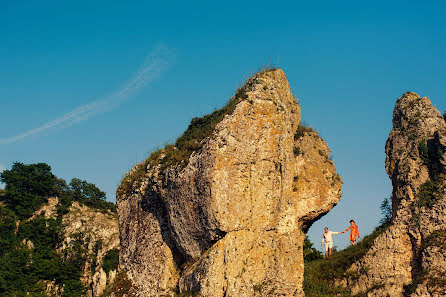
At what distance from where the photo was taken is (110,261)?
209ft

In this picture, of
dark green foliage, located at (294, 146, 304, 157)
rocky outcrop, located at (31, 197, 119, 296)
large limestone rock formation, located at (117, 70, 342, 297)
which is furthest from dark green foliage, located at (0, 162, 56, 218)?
dark green foliage, located at (294, 146, 304, 157)

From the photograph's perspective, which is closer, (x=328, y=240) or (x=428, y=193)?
(x=428, y=193)

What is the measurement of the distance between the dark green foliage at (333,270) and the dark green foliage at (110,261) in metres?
40.7

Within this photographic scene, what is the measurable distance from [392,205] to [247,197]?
9.89m

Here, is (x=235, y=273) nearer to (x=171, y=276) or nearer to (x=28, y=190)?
(x=171, y=276)

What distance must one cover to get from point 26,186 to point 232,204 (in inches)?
2835

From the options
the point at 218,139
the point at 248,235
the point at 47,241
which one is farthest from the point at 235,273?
the point at 47,241

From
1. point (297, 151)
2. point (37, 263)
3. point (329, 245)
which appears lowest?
point (329, 245)

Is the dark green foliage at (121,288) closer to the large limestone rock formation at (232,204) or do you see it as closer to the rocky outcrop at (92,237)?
the large limestone rock formation at (232,204)

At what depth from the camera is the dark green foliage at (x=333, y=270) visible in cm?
2389

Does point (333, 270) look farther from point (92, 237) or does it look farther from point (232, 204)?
point (92, 237)

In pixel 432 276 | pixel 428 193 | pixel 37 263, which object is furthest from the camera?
pixel 37 263

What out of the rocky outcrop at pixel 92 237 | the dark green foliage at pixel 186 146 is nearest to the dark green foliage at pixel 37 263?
the rocky outcrop at pixel 92 237

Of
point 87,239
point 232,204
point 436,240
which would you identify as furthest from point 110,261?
point 436,240
